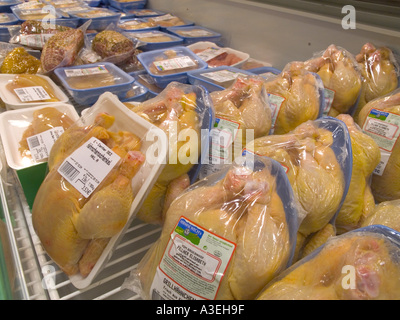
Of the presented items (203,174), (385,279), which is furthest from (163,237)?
(385,279)

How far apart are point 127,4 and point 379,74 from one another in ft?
7.64

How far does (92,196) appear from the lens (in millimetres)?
757

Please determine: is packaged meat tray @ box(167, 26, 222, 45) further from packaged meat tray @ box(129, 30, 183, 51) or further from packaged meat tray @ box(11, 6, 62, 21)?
packaged meat tray @ box(11, 6, 62, 21)

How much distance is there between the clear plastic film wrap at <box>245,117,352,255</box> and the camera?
0.76 meters

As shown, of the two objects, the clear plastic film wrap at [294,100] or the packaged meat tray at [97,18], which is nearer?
the clear plastic film wrap at [294,100]

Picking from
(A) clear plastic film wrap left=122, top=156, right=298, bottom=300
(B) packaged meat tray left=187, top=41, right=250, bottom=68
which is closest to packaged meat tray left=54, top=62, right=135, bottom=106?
(B) packaged meat tray left=187, top=41, right=250, bottom=68

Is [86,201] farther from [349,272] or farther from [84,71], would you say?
[84,71]

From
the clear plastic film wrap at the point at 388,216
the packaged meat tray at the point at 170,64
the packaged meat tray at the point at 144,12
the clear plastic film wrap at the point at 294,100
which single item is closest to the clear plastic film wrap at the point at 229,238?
the clear plastic film wrap at the point at 388,216

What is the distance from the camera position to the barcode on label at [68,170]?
800mm

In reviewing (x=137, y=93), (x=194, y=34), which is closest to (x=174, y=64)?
(x=137, y=93)

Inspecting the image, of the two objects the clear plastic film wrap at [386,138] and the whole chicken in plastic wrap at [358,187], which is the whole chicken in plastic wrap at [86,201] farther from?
the clear plastic film wrap at [386,138]

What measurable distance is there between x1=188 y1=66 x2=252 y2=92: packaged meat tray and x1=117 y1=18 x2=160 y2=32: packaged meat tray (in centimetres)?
95

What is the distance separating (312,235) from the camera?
86 cm

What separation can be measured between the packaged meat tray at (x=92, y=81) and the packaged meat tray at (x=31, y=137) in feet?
0.81
